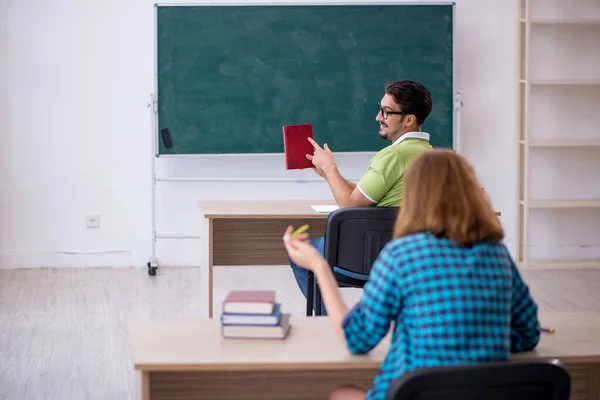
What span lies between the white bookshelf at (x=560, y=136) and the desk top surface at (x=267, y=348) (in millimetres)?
4313

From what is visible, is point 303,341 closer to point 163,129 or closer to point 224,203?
point 224,203

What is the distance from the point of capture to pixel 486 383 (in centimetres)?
163

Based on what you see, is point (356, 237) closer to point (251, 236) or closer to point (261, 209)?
point (261, 209)

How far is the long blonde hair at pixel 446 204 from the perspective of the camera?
1.82 m

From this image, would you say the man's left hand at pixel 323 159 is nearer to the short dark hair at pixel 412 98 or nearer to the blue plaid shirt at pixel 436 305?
the short dark hair at pixel 412 98

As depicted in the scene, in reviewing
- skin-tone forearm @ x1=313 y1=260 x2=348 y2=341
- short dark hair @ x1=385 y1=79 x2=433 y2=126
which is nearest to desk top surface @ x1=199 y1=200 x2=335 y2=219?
short dark hair @ x1=385 y1=79 x2=433 y2=126

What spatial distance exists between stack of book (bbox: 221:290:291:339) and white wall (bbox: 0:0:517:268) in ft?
14.0

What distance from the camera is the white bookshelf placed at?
6.37 m

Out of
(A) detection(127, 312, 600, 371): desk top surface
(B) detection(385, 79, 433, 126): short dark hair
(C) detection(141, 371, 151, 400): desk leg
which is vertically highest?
(B) detection(385, 79, 433, 126): short dark hair

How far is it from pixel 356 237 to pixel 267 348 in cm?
149

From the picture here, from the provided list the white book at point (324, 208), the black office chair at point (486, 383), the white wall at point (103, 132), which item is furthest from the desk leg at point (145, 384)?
the white wall at point (103, 132)

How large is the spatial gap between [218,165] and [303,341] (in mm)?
4319

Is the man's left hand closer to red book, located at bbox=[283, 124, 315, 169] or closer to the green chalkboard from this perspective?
red book, located at bbox=[283, 124, 315, 169]

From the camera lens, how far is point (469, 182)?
186 cm
